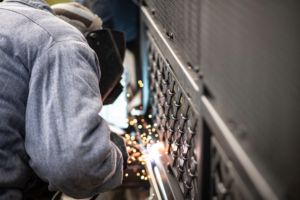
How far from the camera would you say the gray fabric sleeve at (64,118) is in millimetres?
1051

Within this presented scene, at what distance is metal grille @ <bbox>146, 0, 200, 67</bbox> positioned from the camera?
1.02m

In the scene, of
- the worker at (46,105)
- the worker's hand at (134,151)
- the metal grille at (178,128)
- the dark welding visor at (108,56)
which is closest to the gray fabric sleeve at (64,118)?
the worker at (46,105)

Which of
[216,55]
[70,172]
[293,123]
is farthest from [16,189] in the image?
[293,123]

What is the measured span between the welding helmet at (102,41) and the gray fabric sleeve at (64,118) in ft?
1.67

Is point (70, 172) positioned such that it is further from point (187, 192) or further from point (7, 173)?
point (187, 192)

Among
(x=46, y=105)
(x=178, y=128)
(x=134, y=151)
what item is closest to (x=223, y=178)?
(x=178, y=128)

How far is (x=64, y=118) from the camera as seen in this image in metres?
1.05

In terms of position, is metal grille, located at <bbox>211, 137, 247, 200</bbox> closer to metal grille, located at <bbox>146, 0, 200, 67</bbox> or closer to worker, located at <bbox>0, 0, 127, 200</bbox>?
metal grille, located at <bbox>146, 0, 200, 67</bbox>

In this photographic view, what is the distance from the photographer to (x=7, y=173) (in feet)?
3.62

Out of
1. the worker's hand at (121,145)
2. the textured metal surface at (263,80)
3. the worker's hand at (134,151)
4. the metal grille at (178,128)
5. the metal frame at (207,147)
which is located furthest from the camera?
the worker's hand at (134,151)

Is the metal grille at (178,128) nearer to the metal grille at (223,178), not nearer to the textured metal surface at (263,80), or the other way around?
the metal grille at (223,178)

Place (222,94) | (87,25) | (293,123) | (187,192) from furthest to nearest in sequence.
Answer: (87,25), (187,192), (222,94), (293,123)

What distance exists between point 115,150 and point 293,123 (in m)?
0.94

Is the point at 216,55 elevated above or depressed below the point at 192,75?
above
